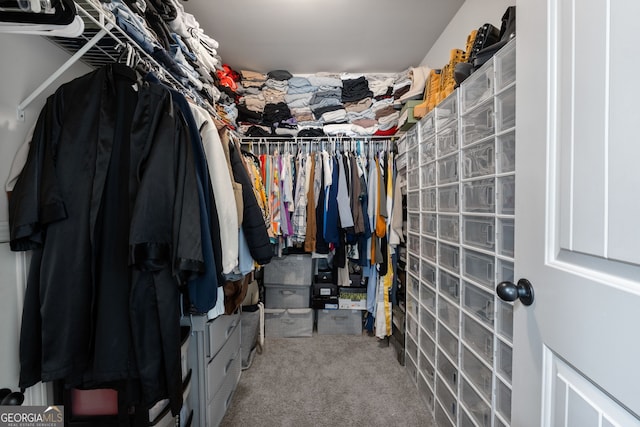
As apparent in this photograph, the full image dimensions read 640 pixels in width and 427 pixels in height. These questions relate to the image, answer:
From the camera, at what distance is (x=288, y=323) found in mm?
2184

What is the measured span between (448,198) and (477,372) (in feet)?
2.39

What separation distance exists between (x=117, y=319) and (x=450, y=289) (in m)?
1.28

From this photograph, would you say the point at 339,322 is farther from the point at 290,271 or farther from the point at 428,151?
the point at 428,151

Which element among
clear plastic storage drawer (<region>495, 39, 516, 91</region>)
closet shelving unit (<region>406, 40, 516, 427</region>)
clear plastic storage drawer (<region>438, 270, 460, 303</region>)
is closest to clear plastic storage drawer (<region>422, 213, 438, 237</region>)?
closet shelving unit (<region>406, 40, 516, 427</region>)

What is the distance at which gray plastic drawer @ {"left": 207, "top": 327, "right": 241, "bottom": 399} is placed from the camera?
1190 millimetres

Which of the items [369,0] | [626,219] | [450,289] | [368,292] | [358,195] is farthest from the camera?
[368,292]

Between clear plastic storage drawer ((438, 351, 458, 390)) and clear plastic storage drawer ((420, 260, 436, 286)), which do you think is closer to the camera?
clear plastic storage drawer ((438, 351, 458, 390))

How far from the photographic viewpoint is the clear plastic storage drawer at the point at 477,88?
90 centimetres

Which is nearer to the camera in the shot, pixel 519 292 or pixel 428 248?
pixel 519 292

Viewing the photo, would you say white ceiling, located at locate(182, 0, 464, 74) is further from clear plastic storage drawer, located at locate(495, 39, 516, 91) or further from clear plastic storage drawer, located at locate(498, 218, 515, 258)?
clear plastic storage drawer, located at locate(498, 218, 515, 258)

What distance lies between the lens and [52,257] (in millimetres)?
647

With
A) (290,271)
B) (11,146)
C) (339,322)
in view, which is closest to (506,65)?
(11,146)

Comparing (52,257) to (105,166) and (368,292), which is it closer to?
(105,166)

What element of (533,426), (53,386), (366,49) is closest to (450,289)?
(533,426)
